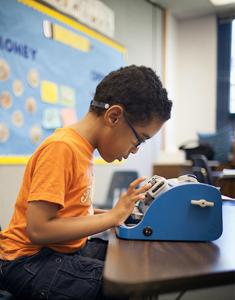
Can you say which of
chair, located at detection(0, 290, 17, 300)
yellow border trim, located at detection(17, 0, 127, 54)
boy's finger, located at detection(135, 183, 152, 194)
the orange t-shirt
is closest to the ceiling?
yellow border trim, located at detection(17, 0, 127, 54)

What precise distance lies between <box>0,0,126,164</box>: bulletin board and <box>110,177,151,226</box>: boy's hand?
1.52 m

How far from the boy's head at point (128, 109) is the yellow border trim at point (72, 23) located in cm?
162

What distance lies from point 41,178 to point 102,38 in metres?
2.55

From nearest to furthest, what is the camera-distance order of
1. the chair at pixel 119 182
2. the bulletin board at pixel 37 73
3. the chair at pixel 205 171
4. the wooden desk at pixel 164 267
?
the wooden desk at pixel 164 267 → the chair at pixel 205 171 → the bulletin board at pixel 37 73 → the chair at pixel 119 182

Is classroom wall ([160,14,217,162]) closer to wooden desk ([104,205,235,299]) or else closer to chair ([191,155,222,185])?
chair ([191,155,222,185])

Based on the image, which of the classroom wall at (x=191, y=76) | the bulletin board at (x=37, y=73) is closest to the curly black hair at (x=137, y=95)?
the bulletin board at (x=37, y=73)

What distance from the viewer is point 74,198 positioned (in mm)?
896

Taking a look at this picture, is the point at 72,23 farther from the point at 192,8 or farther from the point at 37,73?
the point at 192,8

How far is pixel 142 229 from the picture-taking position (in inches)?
28.9

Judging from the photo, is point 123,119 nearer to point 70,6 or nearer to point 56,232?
point 56,232

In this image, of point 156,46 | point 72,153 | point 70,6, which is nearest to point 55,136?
point 72,153

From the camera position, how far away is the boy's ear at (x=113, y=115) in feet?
3.02

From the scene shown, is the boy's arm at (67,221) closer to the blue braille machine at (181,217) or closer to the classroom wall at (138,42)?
the blue braille machine at (181,217)

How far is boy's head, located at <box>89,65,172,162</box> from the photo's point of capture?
36.2 inches
